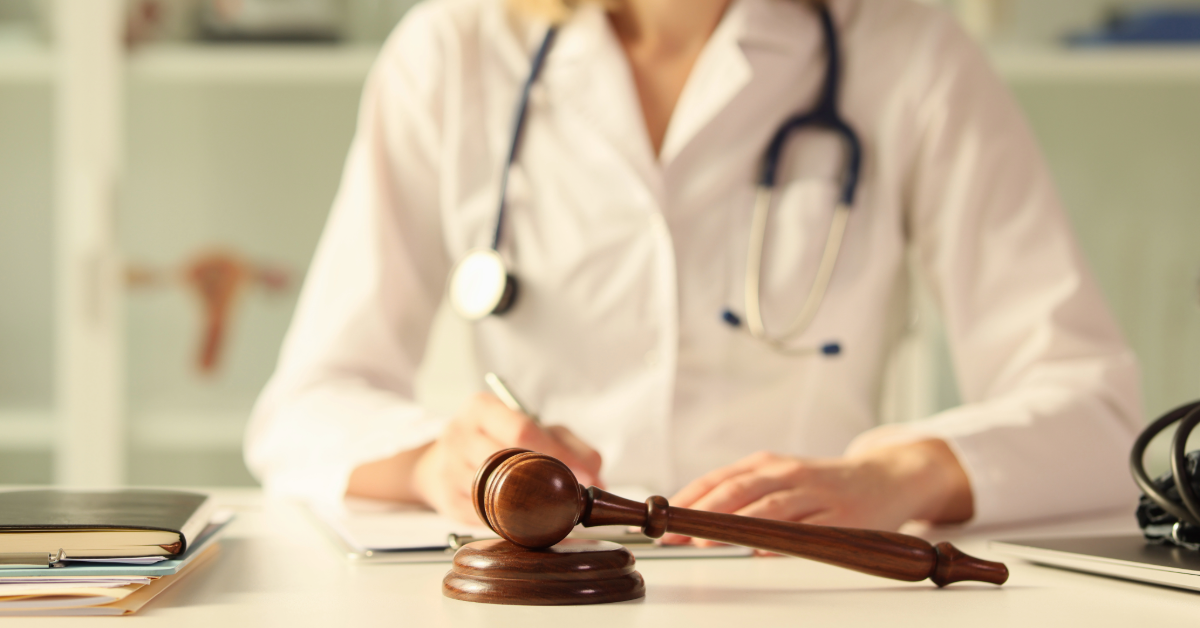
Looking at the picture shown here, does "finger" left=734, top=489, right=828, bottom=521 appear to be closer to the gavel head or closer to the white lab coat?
the gavel head

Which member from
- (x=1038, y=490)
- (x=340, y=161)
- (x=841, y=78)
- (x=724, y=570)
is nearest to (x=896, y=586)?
(x=724, y=570)

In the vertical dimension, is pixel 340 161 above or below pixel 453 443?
above

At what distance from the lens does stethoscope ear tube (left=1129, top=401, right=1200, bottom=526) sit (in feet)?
1.94

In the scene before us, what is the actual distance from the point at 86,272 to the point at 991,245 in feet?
5.36

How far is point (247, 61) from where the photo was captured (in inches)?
83.0

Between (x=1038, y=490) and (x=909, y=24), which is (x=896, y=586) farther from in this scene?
(x=909, y=24)

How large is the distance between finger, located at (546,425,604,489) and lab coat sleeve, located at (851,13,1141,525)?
0.23 meters

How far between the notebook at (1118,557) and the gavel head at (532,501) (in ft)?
0.97

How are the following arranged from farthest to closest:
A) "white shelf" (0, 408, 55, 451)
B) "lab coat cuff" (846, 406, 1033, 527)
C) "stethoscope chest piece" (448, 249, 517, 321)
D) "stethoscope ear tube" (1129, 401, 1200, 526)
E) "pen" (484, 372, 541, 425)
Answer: "white shelf" (0, 408, 55, 451)
"stethoscope chest piece" (448, 249, 517, 321)
"lab coat cuff" (846, 406, 1033, 527)
"pen" (484, 372, 541, 425)
"stethoscope ear tube" (1129, 401, 1200, 526)

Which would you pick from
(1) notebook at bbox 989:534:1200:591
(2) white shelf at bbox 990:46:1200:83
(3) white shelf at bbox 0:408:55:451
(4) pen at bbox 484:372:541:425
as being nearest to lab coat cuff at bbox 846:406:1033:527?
(1) notebook at bbox 989:534:1200:591

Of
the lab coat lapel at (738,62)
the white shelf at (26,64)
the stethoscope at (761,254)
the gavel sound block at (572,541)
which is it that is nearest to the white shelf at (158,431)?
the white shelf at (26,64)

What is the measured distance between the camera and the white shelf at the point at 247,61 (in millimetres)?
2088

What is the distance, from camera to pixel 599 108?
1188mm

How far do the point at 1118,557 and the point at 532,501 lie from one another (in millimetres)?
331
